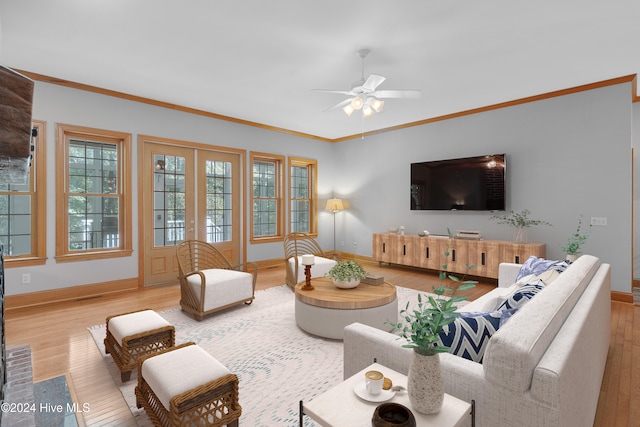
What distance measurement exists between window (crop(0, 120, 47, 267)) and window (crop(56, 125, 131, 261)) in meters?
0.17

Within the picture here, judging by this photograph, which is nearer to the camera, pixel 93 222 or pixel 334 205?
pixel 93 222

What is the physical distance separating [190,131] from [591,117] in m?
5.83

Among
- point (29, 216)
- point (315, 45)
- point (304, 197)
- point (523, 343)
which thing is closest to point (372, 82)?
point (315, 45)

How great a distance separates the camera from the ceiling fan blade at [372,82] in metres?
3.12

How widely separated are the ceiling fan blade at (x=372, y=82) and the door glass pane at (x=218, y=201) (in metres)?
3.35

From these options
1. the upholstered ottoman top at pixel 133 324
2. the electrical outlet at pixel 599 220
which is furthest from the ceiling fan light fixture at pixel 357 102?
the electrical outlet at pixel 599 220

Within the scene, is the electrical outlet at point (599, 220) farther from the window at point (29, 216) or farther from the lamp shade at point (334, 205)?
the window at point (29, 216)

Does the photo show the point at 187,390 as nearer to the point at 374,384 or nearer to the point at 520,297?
the point at 374,384

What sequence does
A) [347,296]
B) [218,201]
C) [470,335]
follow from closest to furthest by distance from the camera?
1. [470,335]
2. [347,296]
3. [218,201]

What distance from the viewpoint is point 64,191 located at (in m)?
4.24

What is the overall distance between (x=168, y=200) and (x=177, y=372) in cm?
394

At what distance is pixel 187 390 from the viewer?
168cm

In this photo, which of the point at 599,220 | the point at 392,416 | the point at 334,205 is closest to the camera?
the point at 392,416

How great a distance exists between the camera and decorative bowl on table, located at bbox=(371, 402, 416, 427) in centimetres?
107
